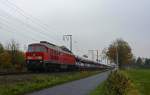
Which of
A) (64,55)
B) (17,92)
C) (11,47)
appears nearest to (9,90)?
(17,92)

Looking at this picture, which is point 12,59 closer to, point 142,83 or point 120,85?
point 142,83

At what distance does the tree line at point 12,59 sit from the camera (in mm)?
79675

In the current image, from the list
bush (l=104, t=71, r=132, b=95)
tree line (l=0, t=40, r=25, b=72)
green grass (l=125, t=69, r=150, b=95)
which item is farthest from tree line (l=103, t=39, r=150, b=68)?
bush (l=104, t=71, r=132, b=95)

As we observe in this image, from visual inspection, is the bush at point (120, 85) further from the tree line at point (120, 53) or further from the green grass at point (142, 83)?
the tree line at point (120, 53)

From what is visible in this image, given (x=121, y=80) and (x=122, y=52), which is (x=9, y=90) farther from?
(x=122, y=52)

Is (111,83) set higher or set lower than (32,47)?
lower

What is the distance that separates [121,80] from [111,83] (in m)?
0.80

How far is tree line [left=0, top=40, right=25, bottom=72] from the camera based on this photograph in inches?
3137

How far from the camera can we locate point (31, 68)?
47625 millimetres

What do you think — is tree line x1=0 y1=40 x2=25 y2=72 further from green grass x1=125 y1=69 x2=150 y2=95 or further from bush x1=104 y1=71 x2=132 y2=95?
bush x1=104 y1=71 x2=132 y2=95

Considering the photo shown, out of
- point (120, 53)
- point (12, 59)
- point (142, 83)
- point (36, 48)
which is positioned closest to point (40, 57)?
point (36, 48)

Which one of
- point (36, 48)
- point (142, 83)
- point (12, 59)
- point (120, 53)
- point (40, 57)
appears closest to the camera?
point (142, 83)

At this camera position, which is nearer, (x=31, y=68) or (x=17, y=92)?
(x=17, y=92)

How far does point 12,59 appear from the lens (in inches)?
3708
